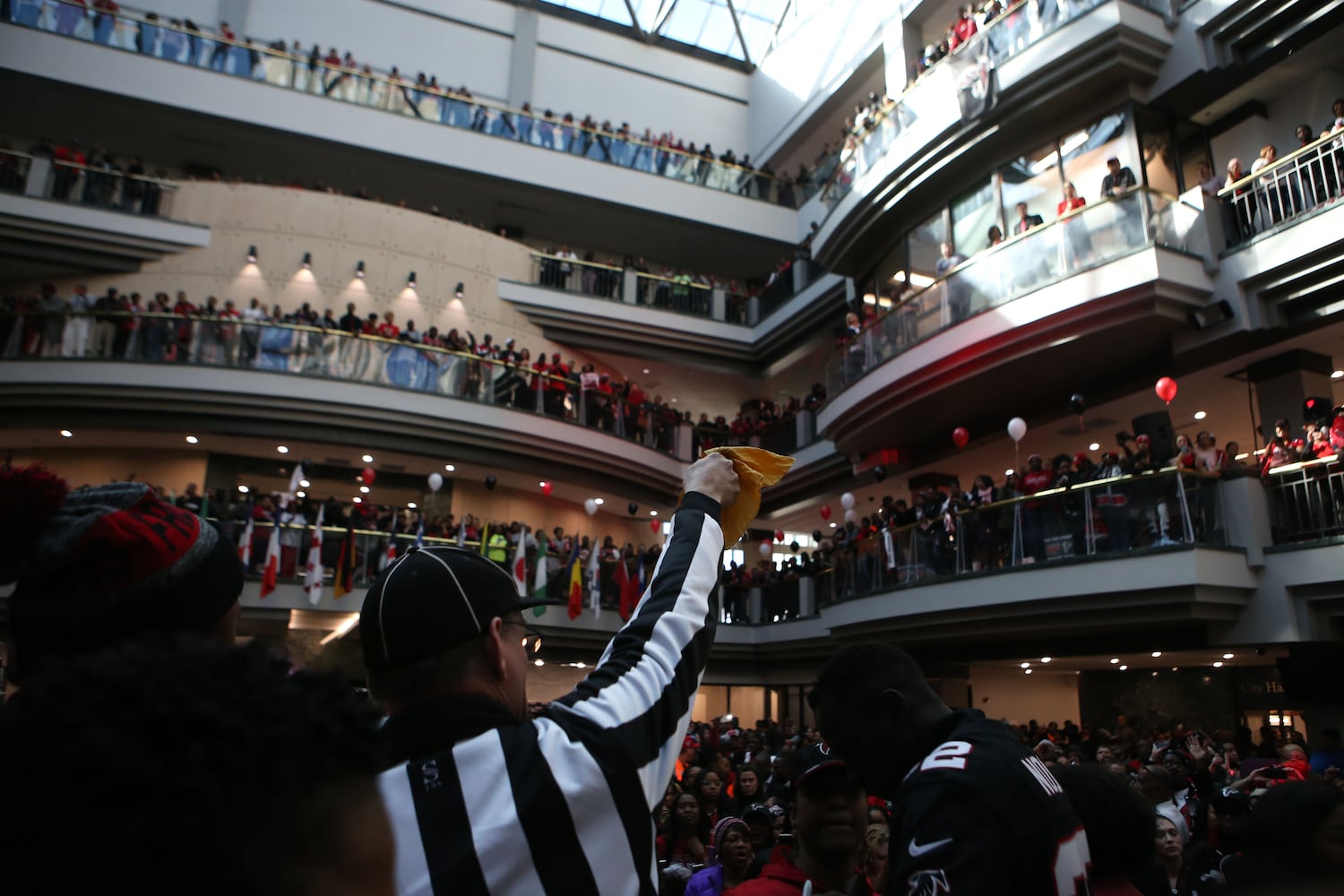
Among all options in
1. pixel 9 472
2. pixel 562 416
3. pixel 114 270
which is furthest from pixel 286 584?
pixel 9 472

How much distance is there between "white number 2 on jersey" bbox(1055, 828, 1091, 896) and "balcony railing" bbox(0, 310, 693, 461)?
1719cm

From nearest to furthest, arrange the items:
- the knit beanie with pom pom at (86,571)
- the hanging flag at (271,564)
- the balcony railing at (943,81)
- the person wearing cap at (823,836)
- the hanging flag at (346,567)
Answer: the knit beanie with pom pom at (86,571)
the person wearing cap at (823,836)
the balcony railing at (943,81)
the hanging flag at (271,564)
the hanging flag at (346,567)

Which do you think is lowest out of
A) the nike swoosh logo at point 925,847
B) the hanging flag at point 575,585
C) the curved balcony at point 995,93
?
the nike swoosh logo at point 925,847

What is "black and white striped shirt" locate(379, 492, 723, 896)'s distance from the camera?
4.81 ft

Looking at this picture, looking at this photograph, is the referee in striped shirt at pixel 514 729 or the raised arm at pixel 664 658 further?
the raised arm at pixel 664 658

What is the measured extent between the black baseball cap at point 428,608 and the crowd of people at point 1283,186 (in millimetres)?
12394

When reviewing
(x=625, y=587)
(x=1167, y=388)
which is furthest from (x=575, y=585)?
(x=1167, y=388)

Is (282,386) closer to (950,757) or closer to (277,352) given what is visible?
(277,352)

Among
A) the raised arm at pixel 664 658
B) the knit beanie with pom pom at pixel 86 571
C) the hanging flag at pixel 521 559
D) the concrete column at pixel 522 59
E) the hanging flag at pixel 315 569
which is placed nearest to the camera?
the knit beanie with pom pom at pixel 86 571

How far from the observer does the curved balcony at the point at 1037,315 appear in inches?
470

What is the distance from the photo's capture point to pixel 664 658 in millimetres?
1731

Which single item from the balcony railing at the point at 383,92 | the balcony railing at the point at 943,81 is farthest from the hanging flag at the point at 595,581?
the balcony railing at the point at 383,92

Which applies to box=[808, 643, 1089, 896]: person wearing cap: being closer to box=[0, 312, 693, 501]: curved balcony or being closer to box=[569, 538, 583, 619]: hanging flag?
box=[569, 538, 583, 619]: hanging flag

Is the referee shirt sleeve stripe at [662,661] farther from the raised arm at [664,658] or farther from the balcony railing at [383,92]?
the balcony railing at [383,92]
